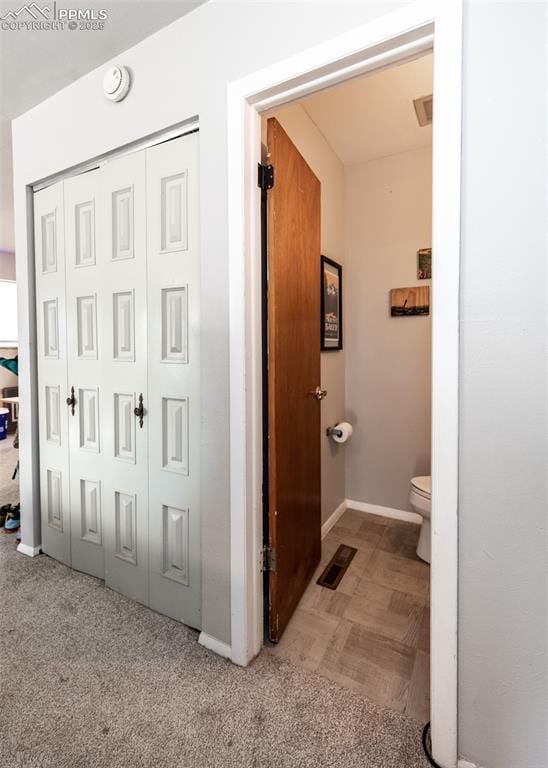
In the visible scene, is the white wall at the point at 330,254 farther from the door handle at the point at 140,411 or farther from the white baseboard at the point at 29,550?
the white baseboard at the point at 29,550

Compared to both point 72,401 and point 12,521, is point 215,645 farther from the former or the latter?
point 12,521

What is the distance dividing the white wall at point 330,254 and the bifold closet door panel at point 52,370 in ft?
4.89

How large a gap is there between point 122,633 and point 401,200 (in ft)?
9.98

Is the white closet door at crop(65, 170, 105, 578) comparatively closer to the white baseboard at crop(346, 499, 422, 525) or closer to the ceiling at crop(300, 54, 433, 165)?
the ceiling at crop(300, 54, 433, 165)

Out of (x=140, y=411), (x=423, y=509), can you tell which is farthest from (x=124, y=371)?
(x=423, y=509)

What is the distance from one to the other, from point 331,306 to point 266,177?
1.25m

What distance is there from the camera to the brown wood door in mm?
1474

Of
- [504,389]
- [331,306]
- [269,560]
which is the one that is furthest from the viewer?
[331,306]

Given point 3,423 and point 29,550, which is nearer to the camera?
point 29,550

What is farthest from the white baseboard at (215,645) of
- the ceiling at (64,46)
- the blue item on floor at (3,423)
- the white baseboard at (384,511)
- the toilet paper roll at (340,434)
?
the blue item on floor at (3,423)

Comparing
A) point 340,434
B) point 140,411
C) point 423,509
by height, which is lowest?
point 423,509

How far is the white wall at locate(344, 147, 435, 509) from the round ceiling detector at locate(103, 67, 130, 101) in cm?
173

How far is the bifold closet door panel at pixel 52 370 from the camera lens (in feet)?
6.41

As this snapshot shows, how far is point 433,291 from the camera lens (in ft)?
3.35
